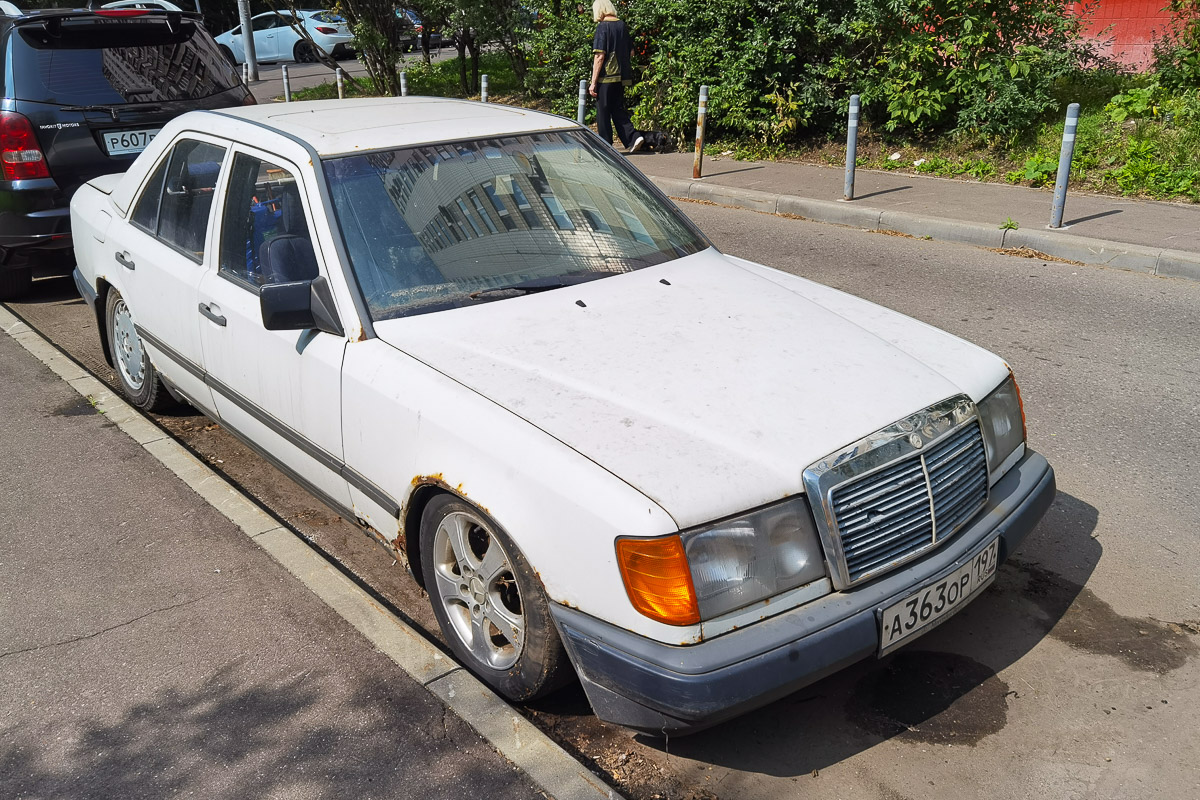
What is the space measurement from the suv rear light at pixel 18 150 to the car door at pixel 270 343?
143 inches

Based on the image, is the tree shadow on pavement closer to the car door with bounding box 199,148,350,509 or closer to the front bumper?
the front bumper

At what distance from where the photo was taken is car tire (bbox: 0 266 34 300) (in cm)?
757

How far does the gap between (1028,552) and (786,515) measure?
179 centimetres

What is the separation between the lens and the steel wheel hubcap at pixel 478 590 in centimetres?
301

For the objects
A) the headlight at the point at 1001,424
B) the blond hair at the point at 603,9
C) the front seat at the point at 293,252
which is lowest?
the headlight at the point at 1001,424

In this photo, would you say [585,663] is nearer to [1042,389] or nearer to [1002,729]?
[1002,729]

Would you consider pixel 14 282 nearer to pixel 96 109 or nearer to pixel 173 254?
pixel 96 109

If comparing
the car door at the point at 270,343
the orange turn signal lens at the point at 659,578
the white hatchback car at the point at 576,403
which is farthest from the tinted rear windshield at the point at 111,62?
the orange turn signal lens at the point at 659,578

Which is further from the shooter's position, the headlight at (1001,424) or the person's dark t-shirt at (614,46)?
the person's dark t-shirt at (614,46)

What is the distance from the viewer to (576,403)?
9.63 ft

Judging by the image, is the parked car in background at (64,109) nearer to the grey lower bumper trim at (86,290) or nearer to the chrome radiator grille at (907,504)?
the grey lower bumper trim at (86,290)

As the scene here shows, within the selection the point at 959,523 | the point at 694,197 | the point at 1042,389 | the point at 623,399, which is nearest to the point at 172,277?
the point at 623,399

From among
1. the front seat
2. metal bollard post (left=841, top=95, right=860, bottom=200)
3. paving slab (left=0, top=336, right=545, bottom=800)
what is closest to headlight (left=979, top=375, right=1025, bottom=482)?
paving slab (left=0, top=336, right=545, bottom=800)

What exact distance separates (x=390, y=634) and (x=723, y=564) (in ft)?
4.55
